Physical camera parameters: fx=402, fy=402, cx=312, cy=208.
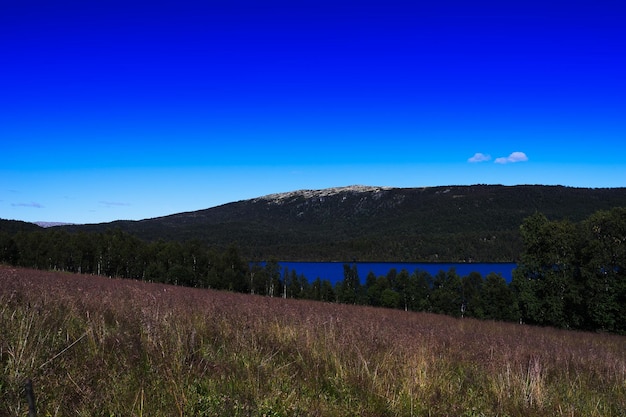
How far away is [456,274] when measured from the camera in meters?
65.7

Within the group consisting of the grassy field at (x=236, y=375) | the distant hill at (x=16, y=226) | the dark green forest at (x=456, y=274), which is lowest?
the dark green forest at (x=456, y=274)

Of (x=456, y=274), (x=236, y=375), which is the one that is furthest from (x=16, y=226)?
(x=236, y=375)

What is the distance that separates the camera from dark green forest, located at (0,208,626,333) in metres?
33.4

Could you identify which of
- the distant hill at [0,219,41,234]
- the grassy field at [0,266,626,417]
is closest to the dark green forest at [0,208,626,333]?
the grassy field at [0,266,626,417]

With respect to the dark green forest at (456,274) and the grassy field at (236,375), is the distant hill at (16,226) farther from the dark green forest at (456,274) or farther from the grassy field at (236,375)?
the grassy field at (236,375)

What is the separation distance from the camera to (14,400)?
113 inches

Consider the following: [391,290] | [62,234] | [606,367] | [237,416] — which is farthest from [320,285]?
[237,416]

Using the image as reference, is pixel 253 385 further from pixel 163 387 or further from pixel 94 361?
pixel 94 361

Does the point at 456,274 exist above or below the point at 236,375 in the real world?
below

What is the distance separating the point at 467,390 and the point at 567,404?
96 centimetres

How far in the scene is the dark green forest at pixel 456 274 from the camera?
33375 millimetres

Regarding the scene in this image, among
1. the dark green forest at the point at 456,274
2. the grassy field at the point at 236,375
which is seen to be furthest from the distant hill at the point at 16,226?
the grassy field at the point at 236,375

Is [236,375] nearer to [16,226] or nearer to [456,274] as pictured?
[456,274]

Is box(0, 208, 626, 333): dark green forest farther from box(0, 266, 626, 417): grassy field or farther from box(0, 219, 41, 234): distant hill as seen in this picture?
box(0, 219, 41, 234): distant hill
